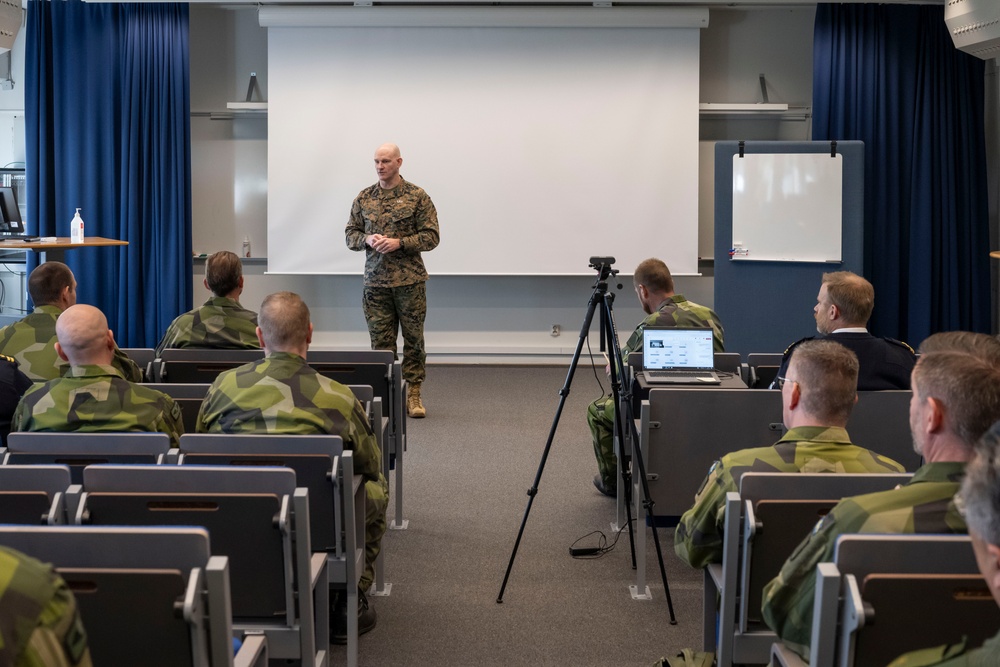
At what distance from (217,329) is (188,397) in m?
0.94

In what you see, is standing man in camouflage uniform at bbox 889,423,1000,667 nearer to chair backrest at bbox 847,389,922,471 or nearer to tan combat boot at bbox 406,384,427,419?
chair backrest at bbox 847,389,922,471

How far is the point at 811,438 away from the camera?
8.16 ft

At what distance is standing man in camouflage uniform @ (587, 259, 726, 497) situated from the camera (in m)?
4.51

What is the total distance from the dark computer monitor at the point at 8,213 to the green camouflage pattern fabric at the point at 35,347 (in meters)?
3.52

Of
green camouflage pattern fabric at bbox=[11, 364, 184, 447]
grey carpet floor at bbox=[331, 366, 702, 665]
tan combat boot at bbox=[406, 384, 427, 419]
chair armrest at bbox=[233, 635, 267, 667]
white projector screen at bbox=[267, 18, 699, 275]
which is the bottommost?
grey carpet floor at bbox=[331, 366, 702, 665]

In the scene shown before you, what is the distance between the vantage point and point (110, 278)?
27.3 feet

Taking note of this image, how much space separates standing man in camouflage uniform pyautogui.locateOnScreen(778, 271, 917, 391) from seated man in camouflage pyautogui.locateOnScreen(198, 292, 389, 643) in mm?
1438

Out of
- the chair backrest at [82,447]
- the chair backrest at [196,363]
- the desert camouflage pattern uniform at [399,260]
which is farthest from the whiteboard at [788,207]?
the chair backrest at [82,447]

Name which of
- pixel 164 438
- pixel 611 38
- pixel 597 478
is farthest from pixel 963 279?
pixel 164 438

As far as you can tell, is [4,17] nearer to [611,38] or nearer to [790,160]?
[611,38]

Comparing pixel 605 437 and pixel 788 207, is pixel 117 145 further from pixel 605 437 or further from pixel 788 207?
pixel 605 437

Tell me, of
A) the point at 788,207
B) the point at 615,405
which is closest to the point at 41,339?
the point at 615,405

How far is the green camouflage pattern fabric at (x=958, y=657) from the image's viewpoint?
1131mm

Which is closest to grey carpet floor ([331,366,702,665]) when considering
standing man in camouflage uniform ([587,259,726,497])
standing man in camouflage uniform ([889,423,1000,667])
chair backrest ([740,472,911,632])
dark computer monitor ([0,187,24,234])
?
standing man in camouflage uniform ([587,259,726,497])
